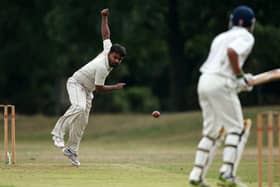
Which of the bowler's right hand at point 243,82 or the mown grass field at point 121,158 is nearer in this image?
the bowler's right hand at point 243,82

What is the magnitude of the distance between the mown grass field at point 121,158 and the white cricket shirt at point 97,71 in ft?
4.35

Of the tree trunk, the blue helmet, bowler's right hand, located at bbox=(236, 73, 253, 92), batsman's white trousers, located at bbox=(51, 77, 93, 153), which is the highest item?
the blue helmet

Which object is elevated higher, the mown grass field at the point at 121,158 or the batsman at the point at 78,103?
the batsman at the point at 78,103

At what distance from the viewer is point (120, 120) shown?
3784 centimetres

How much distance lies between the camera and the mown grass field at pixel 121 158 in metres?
12.8

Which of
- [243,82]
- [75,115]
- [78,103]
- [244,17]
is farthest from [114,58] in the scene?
[243,82]

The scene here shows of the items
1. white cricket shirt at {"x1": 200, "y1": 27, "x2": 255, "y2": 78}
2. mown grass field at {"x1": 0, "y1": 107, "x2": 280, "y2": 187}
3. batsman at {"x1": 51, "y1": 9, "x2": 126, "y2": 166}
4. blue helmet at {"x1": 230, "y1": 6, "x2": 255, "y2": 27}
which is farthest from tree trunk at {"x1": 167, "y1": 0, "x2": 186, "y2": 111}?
white cricket shirt at {"x1": 200, "y1": 27, "x2": 255, "y2": 78}

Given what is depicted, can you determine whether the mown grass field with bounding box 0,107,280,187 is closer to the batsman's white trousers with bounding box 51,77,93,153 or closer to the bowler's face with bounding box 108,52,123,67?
the batsman's white trousers with bounding box 51,77,93,153

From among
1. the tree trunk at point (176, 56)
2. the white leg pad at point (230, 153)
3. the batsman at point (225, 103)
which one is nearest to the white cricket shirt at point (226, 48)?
the batsman at point (225, 103)

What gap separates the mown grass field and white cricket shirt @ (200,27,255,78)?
200cm

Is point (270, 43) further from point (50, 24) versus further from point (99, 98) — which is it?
point (99, 98)

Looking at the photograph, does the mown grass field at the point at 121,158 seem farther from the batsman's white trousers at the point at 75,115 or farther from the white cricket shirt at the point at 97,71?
the white cricket shirt at the point at 97,71

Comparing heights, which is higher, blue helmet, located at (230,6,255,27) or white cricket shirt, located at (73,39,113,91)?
blue helmet, located at (230,6,255,27)

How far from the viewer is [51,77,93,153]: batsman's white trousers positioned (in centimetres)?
1535
